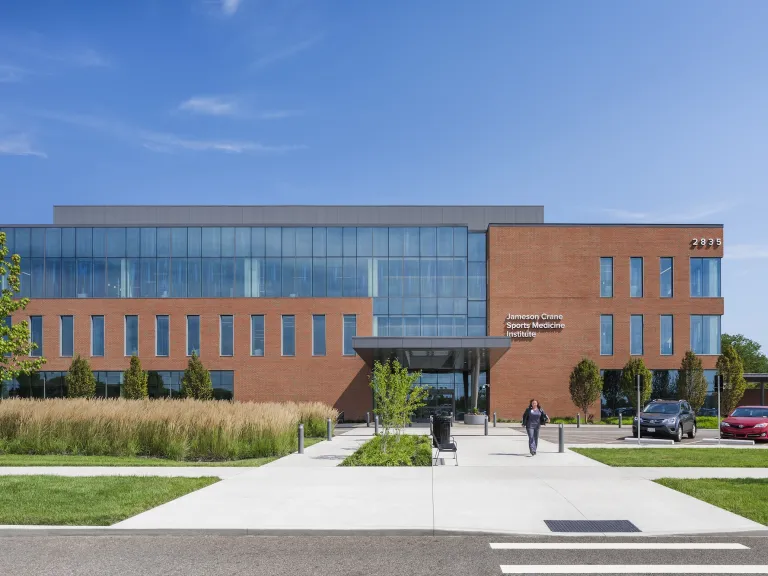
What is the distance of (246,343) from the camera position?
53.4 m

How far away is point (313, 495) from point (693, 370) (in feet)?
141

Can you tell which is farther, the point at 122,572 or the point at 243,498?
the point at 243,498

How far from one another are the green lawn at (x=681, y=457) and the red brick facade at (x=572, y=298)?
86.3 ft

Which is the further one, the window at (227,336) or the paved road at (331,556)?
the window at (227,336)

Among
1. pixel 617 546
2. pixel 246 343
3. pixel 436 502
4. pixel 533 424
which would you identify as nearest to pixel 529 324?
pixel 246 343

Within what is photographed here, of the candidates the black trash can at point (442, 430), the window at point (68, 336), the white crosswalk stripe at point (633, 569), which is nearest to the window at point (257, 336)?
the window at point (68, 336)

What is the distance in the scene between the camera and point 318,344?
2098 inches

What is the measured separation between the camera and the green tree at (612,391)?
52.8 m

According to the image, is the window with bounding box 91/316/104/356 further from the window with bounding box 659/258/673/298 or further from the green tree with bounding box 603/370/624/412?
the window with bounding box 659/258/673/298

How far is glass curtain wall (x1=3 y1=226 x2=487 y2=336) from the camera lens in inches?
2140

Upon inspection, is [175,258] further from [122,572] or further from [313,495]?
[122,572]

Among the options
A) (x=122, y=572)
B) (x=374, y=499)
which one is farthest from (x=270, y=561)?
(x=374, y=499)

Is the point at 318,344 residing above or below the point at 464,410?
above

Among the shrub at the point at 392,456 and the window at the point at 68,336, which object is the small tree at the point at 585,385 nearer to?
the shrub at the point at 392,456
